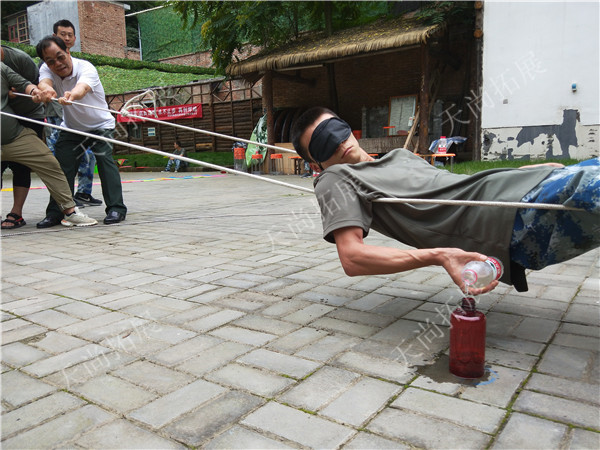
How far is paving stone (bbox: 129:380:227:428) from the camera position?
57.2 inches

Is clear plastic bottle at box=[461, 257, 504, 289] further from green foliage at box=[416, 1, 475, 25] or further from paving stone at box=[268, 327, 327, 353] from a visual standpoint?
green foliage at box=[416, 1, 475, 25]

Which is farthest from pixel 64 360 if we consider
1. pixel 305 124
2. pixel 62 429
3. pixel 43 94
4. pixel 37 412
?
pixel 43 94

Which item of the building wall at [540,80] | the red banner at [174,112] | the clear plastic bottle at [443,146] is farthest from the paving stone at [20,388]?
the red banner at [174,112]

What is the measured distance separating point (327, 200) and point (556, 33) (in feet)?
31.2

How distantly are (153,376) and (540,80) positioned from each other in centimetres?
1019

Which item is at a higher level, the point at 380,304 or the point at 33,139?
the point at 33,139

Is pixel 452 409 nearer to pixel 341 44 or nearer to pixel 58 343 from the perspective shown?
pixel 58 343

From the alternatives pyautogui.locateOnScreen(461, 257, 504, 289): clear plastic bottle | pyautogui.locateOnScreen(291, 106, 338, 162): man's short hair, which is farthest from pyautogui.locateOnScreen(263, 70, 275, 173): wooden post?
pyautogui.locateOnScreen(461, 257, 504, 289): clear plastic bottle

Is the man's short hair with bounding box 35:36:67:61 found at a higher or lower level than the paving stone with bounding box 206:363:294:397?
higher

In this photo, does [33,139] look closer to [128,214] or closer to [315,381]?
[128,214]

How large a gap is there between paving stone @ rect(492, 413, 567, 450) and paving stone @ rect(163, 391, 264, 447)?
2.34 ft

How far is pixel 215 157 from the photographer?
59.4ft

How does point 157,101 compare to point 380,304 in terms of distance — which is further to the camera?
point 157,101

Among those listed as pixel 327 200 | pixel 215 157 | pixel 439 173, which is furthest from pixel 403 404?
pixel 215 157
